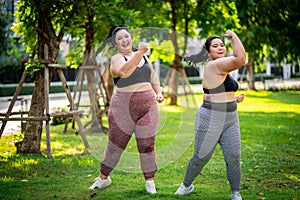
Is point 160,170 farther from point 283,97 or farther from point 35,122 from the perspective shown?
point 283,97

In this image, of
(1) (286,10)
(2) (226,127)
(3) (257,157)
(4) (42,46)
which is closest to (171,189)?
(2) (226,127)

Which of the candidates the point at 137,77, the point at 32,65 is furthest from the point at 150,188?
the point at 32,65

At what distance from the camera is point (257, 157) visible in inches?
319

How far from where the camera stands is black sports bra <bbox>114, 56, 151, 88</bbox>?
539 cm

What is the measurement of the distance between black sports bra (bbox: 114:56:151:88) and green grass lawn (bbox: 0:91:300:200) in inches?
49.2

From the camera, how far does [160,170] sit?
7094mm

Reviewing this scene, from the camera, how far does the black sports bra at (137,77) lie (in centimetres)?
539

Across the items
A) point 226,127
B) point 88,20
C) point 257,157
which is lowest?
point 257,157

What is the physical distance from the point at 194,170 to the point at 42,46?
14.4ft

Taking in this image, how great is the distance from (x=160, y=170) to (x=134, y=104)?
1948mm

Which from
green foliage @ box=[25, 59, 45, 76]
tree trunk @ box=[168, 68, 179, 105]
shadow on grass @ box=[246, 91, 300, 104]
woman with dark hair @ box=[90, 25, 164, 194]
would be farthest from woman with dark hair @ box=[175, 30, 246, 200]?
shadow on grass @ box=[246, 91, 300, 104]

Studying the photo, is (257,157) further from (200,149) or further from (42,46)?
(42,46)

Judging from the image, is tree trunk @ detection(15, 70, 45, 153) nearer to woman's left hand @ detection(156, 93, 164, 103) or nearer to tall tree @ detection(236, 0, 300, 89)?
woman's left hand @ detection(156, 93, 164, 103)

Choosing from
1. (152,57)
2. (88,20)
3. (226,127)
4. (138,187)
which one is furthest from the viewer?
(152,57)
